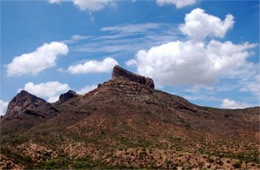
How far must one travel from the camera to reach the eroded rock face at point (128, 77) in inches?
4909

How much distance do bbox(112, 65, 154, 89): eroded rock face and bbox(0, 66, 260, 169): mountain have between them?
5.81ft

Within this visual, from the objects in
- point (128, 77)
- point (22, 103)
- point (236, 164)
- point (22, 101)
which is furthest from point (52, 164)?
point (22, 101)

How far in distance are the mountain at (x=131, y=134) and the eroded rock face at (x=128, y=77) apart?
5.81 ft

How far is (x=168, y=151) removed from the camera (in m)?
64.4

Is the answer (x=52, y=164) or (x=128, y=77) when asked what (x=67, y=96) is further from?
(x=52, y=164)

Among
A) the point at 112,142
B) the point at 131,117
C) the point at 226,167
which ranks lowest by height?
the point at 226,167

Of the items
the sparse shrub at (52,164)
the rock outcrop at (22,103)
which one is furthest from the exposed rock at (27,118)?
the rock outcrop at (22,103)

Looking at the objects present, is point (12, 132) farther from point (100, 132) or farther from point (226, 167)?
point (226, 167)

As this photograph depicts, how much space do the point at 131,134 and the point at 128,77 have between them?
167 feet

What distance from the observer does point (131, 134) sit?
77500mm

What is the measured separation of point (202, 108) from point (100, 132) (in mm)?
43685

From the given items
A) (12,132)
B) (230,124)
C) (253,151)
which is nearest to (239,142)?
(253,151)

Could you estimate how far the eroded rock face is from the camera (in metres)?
125

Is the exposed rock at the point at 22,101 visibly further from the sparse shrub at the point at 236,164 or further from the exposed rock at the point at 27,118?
the sparse shrub at the point at 236,164
